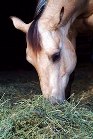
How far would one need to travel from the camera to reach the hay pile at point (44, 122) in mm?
2795

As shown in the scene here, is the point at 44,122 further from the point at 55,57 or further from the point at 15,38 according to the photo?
the point at 15,38

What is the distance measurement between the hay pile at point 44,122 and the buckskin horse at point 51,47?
0.25 m

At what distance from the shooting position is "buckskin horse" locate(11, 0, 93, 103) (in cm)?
342

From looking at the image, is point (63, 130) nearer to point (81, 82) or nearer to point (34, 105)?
point (34, 105)

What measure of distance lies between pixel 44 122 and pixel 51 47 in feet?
2.58

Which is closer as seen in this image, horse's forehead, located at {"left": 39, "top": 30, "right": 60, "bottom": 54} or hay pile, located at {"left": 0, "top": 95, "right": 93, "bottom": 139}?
hay pile, located at {"left": 0, "top": 95, "right": 93, "bottom": 139}

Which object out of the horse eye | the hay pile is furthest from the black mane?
the hay pile

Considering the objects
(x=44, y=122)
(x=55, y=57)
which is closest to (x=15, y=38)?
(x=55, y=57)

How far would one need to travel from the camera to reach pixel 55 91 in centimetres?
343

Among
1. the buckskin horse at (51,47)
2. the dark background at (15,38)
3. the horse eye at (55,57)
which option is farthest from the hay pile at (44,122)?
the dark background at (15,38)

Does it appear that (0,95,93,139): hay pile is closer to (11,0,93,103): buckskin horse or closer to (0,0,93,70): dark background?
(11,0,93,103): buckskin horse

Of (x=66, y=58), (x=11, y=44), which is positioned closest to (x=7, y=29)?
(x=11, y=44)

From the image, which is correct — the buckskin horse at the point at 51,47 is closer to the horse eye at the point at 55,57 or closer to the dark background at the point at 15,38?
the horse eye at the point at 55,57

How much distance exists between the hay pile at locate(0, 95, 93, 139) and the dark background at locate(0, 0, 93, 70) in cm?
347
